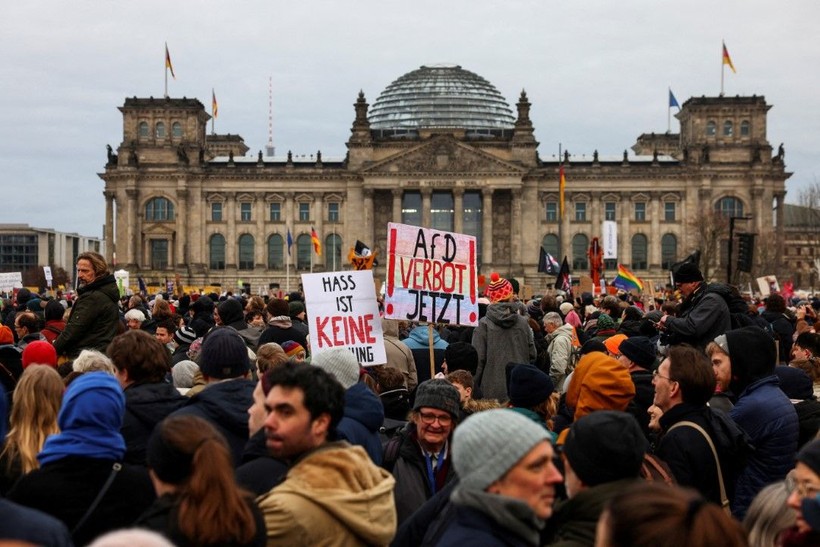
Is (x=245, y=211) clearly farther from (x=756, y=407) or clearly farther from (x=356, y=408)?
Answer: (x=356, y=408)

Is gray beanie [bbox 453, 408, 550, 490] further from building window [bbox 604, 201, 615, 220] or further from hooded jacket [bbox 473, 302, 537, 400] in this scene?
building window [bbox 604, 201, 615, 220]

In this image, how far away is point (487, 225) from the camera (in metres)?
83.6

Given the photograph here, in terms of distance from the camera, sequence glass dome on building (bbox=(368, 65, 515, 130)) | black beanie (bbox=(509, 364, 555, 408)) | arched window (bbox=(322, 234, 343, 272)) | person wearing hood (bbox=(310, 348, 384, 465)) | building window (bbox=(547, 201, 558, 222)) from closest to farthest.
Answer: person wearing hood (bbox=(310, 348, 384, 465)) < black beanie (bbox=(509, 364, 555, 408)) < building window (bbox=(547, 201, 558, 222)) < arched window (bbox=(322, 234, 343, 272)) < glass dome on building (bbox=(368, 65, 515, 130))

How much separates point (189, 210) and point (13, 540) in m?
83.6

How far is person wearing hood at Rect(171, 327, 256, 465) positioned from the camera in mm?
6598

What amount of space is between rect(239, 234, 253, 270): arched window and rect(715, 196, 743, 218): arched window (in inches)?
1467

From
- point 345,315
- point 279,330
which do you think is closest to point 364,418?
point 345,315

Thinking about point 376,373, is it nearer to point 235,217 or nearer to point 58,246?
point 235,217

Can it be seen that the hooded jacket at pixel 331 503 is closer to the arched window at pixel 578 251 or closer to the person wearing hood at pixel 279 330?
the person wearing hood at pixel 279 330

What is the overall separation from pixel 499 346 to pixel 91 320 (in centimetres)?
459

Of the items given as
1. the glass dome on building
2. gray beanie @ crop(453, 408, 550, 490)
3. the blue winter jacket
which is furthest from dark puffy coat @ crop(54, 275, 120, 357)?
the glass dome on building

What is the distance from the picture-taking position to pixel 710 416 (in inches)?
274

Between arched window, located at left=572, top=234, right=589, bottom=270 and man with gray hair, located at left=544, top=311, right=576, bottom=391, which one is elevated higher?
arched window, located at left=572, top=234, right=589, bottom=270

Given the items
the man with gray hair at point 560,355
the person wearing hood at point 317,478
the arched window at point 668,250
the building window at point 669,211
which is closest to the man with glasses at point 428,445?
the person wearing hood at point 317,478
